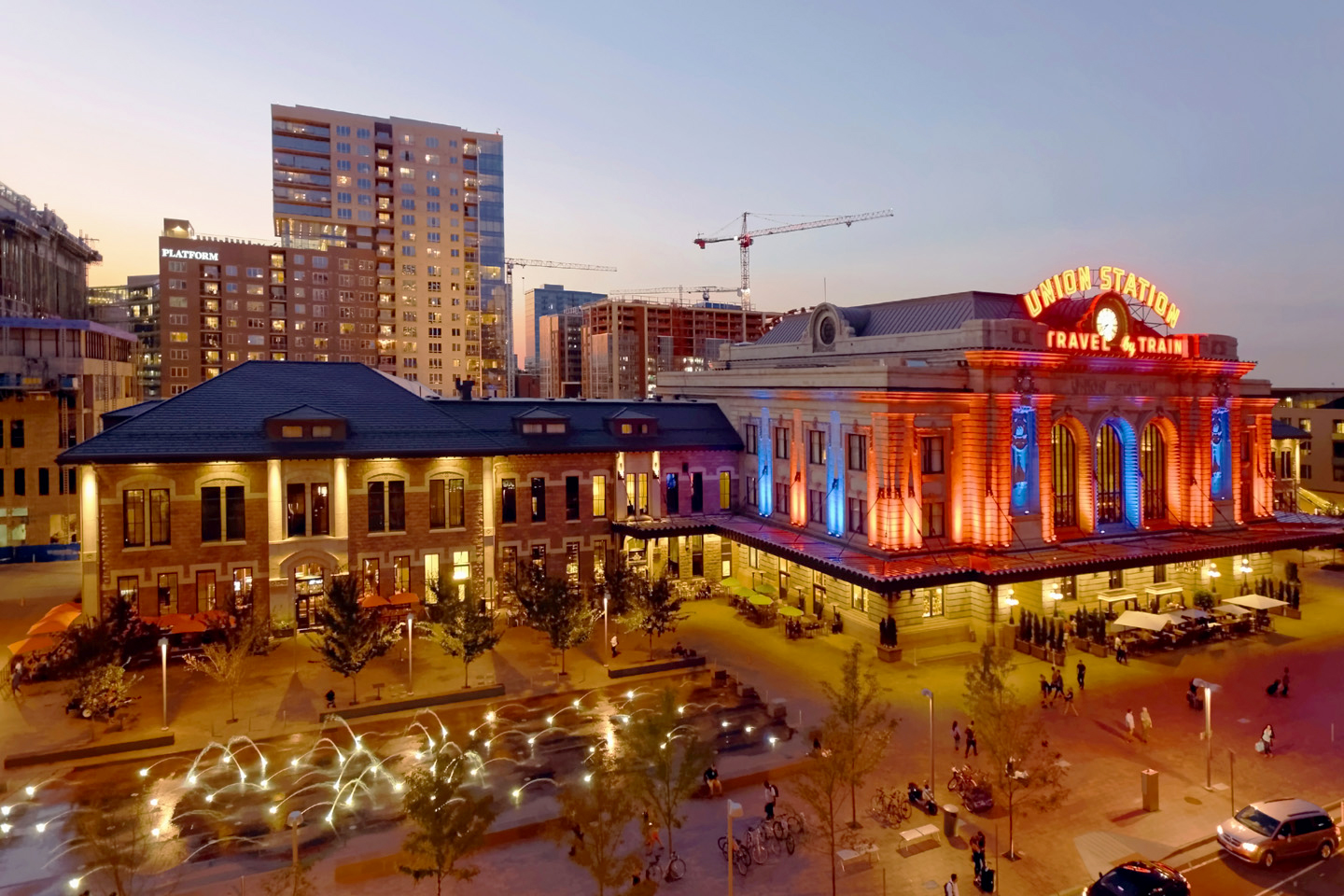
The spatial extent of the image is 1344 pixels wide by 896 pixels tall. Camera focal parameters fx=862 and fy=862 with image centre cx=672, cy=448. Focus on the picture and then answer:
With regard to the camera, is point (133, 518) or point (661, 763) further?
point (133, 518)

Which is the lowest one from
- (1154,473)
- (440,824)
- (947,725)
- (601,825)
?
(947,725)

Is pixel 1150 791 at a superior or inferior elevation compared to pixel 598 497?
inferior

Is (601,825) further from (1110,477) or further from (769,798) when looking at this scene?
(1110,477)

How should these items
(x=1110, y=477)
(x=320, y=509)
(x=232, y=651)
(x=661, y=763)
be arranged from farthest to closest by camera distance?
(x=1110, y=477) < (x=320, y=509) < (x=232, y=651) < (x=661, y=763)

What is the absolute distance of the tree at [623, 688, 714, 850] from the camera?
25266 mm

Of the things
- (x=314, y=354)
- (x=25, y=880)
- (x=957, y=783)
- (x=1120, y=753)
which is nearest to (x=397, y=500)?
(x=25, y=880)

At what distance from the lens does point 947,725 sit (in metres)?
38.2

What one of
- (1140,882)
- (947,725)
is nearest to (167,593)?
(947,725)

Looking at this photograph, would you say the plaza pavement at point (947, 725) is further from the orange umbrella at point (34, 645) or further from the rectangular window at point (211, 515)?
the rectangular window at point (211, 515)

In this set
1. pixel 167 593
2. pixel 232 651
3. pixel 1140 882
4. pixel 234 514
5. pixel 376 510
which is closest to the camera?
pixel 1140 882

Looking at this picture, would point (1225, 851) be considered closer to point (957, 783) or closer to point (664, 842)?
point (957, 783)

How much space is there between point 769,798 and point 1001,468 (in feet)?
101

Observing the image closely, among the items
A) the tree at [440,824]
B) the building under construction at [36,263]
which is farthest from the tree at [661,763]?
the building under construction at [36,263]

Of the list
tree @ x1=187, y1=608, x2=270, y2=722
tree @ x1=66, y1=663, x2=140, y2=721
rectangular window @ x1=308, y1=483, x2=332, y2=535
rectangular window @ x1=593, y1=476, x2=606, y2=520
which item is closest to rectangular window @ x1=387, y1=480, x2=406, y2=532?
rectangular window @ x1=308, y1=483, x2=332, y2=535
